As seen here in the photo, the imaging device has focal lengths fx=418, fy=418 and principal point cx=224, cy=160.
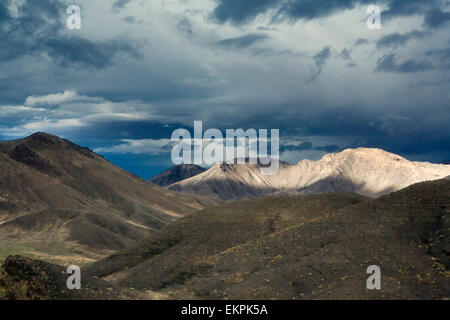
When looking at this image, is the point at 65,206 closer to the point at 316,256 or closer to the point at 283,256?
the point at 283,256

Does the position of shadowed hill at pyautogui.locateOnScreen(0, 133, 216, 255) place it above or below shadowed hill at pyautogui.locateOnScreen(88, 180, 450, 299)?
above

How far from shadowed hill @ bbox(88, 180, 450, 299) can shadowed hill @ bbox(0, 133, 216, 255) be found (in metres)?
66.3

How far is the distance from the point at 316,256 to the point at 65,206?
131m

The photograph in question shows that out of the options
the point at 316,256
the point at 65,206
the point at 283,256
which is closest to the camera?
the point at 316,256

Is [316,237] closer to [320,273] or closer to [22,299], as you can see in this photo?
[320,273]

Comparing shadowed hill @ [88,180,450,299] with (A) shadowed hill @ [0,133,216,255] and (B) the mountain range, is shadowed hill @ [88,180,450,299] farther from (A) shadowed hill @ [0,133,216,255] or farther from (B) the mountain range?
(A) shadowed hill @ [0,133,216,255]

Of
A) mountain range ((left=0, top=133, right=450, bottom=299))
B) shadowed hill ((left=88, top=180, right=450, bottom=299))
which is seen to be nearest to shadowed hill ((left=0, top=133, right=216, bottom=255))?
mountain range ((left=0, top=133, right=450, bottom=299))

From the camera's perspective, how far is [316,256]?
110 feet

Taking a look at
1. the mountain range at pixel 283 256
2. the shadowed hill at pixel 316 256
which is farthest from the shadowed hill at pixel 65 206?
the shadowed hill at pixel 316 256

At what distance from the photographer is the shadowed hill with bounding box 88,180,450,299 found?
28.8 metres

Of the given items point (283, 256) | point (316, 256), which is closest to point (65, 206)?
point (283, 256)

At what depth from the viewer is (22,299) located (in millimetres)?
22766
